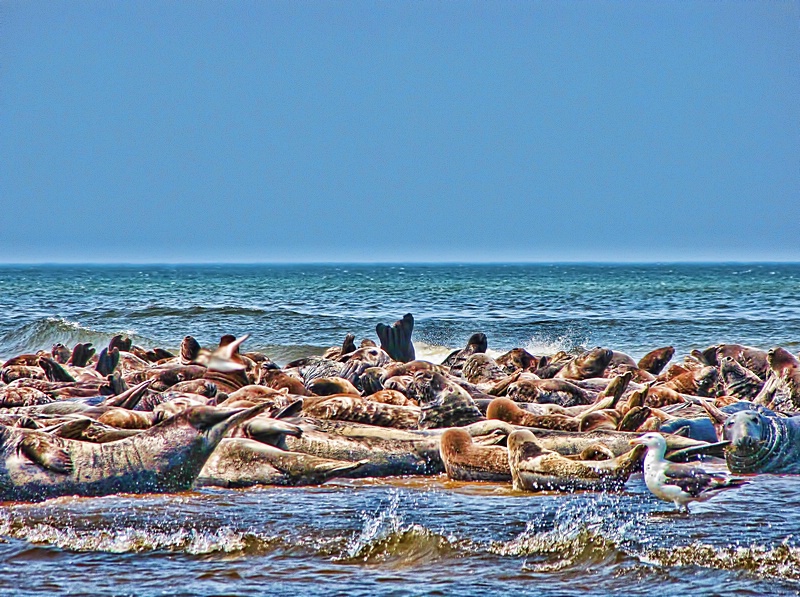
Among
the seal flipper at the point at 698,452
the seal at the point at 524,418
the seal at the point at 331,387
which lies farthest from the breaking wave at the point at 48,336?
the seal flipper at the point at 698,452

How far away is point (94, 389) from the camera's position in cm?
1255

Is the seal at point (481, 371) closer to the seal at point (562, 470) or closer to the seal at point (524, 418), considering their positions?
the seal at point (524, 418)

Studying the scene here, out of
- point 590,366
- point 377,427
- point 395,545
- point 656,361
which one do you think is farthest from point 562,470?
point 656,361

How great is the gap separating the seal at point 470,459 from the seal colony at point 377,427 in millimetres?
12

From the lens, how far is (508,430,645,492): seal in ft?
27.0

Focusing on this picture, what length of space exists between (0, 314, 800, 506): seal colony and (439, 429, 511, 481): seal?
0.01m

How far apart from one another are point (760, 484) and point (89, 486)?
5950 mm

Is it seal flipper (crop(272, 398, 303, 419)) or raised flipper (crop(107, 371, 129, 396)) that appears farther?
raised flipper (crop(107, 371, 129, 396))

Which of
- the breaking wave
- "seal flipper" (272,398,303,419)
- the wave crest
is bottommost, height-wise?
the breaking wave

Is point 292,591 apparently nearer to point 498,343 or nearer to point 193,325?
point 498,343

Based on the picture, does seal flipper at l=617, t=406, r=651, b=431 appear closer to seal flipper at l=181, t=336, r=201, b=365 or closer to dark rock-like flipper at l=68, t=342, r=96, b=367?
seal flipper at l=181, t=336, r=201, b=365

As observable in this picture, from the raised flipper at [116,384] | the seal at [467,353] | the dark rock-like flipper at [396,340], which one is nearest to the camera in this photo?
the raised flipper at [116,384]

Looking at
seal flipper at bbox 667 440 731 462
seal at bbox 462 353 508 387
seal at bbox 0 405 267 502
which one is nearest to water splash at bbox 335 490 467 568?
seal at bbox 0 405 267 502

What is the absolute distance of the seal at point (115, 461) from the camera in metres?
8.38
